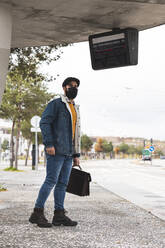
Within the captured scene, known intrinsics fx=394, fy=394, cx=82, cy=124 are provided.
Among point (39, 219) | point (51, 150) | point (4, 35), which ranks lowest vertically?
point (39, 219)

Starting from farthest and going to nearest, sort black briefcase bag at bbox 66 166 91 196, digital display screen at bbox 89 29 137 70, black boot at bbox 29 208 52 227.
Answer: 1. digital display screen at bbox 89 29 137 70
2. black briefcase bag at bbox 66 166 91 196
3. black boot at bbox 29 208 52 227

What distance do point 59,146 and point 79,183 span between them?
763 millimetres

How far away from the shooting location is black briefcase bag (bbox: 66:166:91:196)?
18.5 feet

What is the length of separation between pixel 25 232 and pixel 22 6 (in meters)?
3.23

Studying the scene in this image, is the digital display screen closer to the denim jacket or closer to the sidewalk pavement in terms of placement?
the denim jacket

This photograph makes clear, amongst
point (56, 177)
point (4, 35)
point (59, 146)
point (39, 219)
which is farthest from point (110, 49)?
point (39, 219)

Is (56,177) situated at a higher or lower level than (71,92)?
lower

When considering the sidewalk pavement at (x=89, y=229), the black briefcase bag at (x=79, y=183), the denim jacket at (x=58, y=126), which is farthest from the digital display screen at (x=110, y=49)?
the sidewalk pavement at (x=89, y=229)

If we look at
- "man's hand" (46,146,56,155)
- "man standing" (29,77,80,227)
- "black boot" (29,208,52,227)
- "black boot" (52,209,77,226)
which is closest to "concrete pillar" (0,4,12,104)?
"man standing" (29,77,80,227)

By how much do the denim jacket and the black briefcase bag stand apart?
1.40 feet

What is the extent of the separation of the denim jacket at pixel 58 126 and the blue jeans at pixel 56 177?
0.12 meters

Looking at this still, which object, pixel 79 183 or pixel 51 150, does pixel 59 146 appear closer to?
Result: pixel 51 150

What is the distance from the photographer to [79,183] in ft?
18.7

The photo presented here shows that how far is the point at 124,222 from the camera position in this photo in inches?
226
